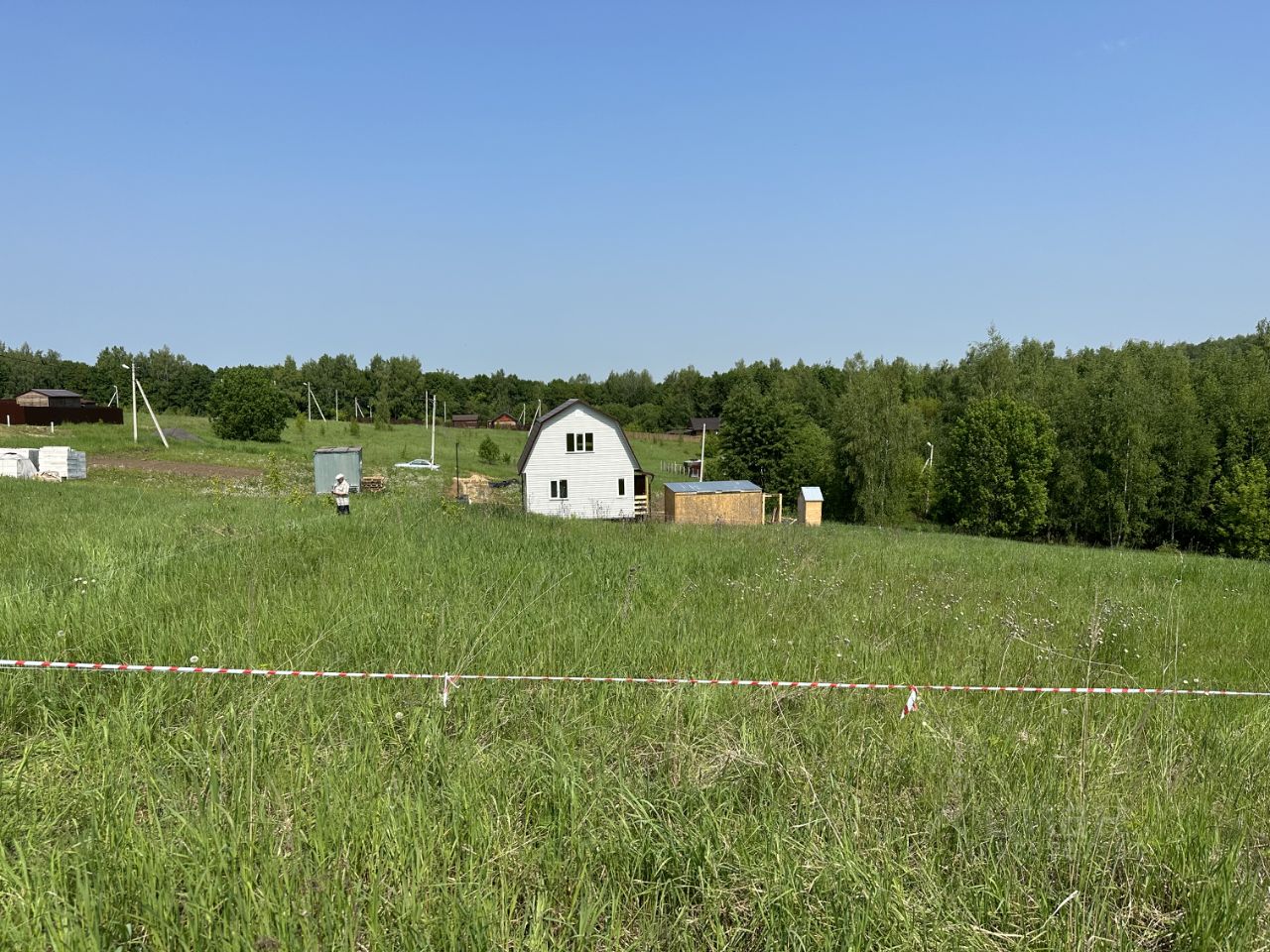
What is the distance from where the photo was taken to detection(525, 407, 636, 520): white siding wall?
113ft

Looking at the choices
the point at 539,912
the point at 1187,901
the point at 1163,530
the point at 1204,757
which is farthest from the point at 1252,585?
the point at 1163,530

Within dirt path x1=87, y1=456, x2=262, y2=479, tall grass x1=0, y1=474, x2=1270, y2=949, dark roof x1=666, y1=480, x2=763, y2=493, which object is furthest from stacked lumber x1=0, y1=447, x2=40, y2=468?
tall grass x1=0, y1=474, x2=1270, y2=949

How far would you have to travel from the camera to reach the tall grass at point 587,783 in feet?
7.69

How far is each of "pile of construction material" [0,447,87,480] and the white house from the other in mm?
19415

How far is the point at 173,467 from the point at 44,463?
356 inches

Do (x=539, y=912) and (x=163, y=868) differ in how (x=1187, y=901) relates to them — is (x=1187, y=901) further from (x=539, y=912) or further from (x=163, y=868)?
(x=163, y=868)

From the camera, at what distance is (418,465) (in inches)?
1969

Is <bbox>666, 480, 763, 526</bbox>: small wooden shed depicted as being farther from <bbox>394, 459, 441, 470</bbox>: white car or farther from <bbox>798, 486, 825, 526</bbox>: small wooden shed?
<bbox>394, 459, 441, 470</bbox>: white car

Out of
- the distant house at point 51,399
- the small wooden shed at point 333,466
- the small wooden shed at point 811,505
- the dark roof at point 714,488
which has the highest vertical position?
the distant house at point 51,399

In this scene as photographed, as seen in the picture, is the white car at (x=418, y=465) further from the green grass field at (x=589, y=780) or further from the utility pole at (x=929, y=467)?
the green grass field at (x=589, y=780)

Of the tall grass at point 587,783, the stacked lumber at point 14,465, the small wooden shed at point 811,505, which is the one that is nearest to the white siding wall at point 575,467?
the small wooden shed at point 811,505

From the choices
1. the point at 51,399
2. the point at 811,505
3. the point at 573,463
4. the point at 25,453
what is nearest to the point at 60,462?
the point at 25,453

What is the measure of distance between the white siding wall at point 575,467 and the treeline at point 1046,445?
933 inches

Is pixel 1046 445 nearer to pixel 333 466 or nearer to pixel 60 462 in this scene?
pixel 333 466
